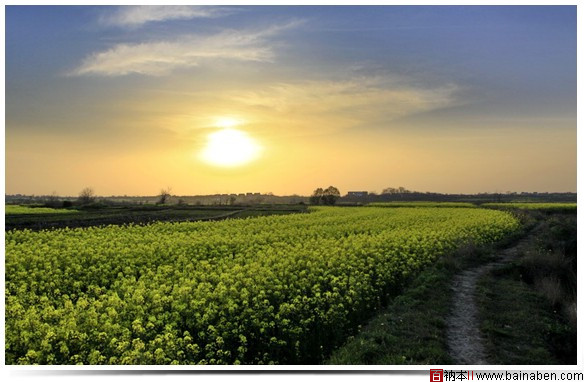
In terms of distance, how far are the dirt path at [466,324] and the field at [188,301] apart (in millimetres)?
1589

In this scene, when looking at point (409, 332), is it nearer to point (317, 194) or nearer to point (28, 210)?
point (317, 194)

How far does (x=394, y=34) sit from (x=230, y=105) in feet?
12.6

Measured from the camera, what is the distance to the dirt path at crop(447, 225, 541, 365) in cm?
915

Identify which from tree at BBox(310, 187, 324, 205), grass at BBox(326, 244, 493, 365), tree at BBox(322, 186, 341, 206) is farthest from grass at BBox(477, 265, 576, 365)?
tree at BBox(310, 187, 324, 205)

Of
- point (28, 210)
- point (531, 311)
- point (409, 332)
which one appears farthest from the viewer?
point (28, 210)

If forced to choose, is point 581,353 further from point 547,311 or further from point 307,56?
point 307,56

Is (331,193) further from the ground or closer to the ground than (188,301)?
further from the ground

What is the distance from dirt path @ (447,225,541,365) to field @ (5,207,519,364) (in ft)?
5.21

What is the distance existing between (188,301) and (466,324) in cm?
614

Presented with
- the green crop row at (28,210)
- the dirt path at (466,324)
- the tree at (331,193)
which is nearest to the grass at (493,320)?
the dirt path at (466,324)

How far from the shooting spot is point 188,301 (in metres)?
10.3

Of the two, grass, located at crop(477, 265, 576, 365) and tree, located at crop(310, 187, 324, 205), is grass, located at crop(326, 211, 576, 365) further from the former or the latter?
tree, located at crop(310, 187, 324, 205)
